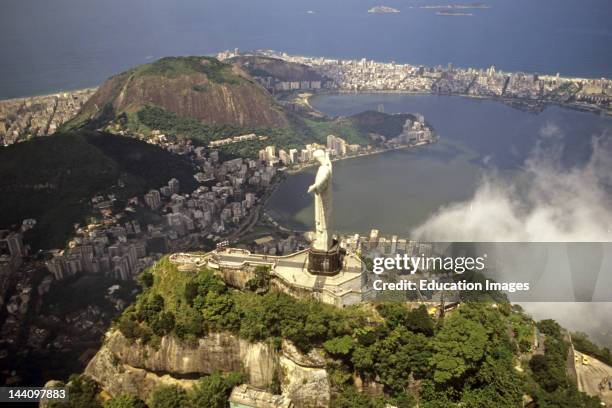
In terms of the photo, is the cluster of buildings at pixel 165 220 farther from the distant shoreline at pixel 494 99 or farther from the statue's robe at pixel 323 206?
the distant shoreline at pixel 494 99

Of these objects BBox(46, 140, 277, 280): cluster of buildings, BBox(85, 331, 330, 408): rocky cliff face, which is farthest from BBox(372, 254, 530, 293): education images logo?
BBox(46, 140, 277, 280): cluster of buildings

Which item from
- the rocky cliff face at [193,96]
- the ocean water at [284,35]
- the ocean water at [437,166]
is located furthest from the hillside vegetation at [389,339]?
the ocean water at [284,35]

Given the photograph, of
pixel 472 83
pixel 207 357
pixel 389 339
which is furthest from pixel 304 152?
pixel 472 83

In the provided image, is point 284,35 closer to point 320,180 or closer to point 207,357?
point 320,180

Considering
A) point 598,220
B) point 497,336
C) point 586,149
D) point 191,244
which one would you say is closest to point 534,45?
point 586,149

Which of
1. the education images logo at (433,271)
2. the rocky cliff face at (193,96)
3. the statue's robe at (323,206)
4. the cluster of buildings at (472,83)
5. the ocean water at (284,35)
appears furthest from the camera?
the ocean water at (284,35)

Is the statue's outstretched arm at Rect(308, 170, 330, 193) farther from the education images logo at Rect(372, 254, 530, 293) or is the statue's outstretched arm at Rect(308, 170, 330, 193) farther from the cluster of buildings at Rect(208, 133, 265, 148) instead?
the cluster of buildings at Rect(208, 133, 265, 148)

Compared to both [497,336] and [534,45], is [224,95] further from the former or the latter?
[534,45]
